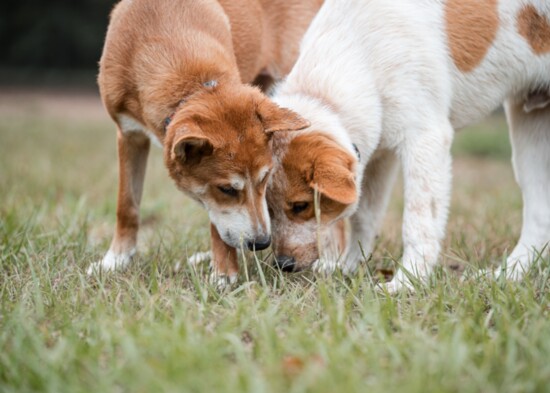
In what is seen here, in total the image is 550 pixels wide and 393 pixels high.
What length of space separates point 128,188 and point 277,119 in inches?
47.2

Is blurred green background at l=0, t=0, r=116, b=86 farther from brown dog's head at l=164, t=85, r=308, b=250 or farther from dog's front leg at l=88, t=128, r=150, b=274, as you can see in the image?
brown dog's head at l=164, t=85, r=308, b=250

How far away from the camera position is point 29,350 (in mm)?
2213

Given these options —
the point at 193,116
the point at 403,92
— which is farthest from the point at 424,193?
the point at 193,116

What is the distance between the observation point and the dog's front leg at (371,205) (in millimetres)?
3873

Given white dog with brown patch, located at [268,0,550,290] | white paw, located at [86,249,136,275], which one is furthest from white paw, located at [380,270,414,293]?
white paw, located at [86,249,136,275]

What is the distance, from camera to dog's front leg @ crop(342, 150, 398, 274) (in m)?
3.87

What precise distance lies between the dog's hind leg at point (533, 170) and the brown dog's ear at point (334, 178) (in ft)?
4.11

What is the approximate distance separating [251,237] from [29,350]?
1285 millimetres

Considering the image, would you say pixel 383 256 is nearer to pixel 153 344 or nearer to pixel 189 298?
pixel 189 298

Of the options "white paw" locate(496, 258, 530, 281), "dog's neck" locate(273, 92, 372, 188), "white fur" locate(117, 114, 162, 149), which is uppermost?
"dog's neck" locate(273, 92, 372, 188)

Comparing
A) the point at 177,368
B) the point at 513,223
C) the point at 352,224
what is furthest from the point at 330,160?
the point at 513,223

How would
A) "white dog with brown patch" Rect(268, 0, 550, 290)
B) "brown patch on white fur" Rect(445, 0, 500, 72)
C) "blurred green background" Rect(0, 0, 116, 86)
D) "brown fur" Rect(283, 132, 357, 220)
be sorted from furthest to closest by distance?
"blurred green background" Rect(0, 0, 116, 86), "brown patch on white fur" Rect(445, 0, 500, 72), "white dog with brown patch" Rect(268, 0, 550, 290), "brown fur" Rect(283, 132, 357, 220)

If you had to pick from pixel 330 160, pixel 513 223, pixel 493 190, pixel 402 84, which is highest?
pixel 402 84

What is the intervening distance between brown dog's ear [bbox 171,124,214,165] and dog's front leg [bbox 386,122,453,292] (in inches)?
41.9
